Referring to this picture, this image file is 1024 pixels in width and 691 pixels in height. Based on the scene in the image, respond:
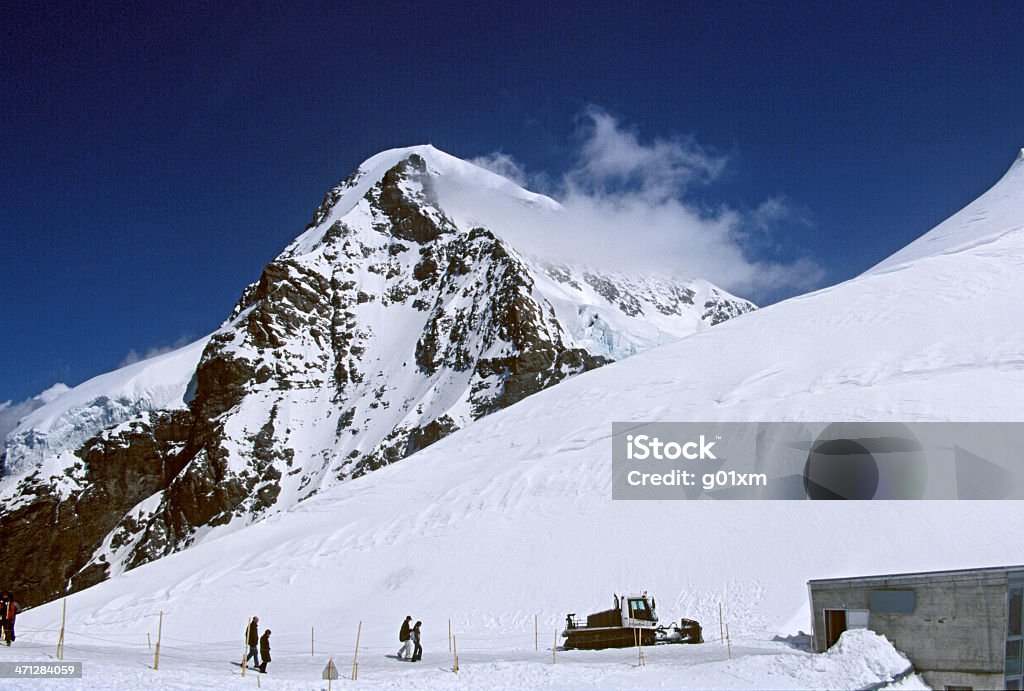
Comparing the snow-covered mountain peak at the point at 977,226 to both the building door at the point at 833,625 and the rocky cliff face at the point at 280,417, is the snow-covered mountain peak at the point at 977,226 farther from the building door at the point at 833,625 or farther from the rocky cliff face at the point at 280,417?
the rocky cliff face at the point at 280,417

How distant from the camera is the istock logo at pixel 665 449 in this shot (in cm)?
4450

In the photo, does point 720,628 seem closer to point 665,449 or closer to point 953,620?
point 953,620

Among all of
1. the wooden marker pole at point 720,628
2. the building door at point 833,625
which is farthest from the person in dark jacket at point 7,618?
the building door at point 833,625

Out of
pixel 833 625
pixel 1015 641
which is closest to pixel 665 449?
pixel 833 625

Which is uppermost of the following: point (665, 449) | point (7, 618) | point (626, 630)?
point (665, 449)

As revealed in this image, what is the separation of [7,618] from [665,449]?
32035mm

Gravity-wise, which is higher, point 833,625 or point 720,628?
point 833,625

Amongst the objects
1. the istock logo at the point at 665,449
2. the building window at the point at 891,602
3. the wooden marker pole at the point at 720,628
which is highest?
the istock logo at the point at 665,449

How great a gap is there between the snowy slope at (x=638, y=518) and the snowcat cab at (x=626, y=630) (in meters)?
3.51

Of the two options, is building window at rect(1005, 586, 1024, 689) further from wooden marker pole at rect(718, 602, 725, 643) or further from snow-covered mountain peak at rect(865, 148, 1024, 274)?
snow-covered mountain peak at rect(865, 148, 1024, 274)

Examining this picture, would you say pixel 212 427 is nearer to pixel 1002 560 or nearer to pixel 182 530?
pixel 182 530

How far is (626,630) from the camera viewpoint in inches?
1013

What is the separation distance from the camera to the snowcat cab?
84.4 ft

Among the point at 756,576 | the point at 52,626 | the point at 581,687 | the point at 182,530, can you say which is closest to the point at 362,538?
the point at 52,626
